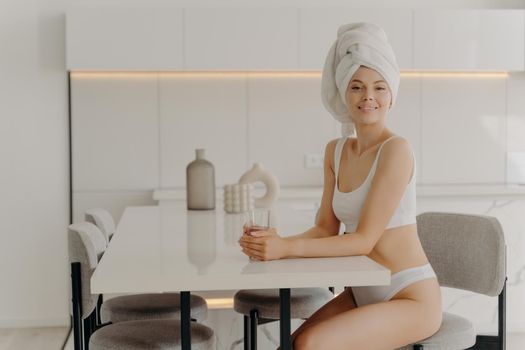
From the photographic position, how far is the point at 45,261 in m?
5.52

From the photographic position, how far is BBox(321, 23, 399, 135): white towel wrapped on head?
8.08 feet

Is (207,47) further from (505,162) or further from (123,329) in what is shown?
(123,329)

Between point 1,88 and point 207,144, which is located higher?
point 1,88

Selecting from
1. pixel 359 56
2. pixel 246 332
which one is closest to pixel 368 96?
pixel 359 56

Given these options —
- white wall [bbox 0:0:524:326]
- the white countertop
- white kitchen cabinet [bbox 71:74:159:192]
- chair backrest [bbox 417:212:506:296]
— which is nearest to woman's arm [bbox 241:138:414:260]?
chair backrest [bbox 417:212:506:296]

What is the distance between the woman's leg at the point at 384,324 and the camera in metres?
2.20

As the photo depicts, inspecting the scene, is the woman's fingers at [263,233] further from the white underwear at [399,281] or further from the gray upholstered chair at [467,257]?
the gray upholstered chair at [467,257]

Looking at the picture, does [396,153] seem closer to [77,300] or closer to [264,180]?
[77,300]

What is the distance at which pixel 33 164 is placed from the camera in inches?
215

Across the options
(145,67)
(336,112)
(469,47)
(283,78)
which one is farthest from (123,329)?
(469,47)

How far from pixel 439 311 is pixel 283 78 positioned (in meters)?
3.31

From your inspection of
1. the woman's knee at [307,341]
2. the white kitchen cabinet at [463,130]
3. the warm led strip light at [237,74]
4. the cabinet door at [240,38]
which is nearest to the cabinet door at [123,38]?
the cabinet door at [240,38]

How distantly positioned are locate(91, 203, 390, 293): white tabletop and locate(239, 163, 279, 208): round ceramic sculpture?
1.07m

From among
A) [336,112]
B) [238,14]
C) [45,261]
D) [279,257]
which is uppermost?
[238,14]
